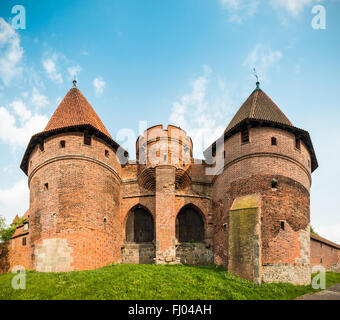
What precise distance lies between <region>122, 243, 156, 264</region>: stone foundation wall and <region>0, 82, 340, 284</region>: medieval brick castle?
6 cm

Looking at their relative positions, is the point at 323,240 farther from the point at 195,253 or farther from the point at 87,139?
the point at 87,139

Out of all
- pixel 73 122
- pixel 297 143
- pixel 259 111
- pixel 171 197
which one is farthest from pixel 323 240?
pixel 73 122

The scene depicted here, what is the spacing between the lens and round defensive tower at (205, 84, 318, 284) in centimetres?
1479

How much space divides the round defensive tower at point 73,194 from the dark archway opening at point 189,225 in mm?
3810

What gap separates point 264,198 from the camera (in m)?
15.8

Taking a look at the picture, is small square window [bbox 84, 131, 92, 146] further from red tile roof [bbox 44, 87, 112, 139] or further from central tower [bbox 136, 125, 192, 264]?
central tower [bbox 136, 125, 192, 264]

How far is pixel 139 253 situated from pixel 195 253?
10.8 ft

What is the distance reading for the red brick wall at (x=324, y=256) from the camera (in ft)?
80.3

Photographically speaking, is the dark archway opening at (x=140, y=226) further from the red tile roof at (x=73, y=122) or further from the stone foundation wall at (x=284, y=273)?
the stone foundation wall at (x=284, y=273)

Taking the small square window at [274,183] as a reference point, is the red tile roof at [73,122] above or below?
above

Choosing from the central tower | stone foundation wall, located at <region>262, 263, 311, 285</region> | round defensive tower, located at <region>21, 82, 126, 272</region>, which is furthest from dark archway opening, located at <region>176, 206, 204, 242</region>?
stone foundation wall, located at <region>262, 263, 311, 285</region>

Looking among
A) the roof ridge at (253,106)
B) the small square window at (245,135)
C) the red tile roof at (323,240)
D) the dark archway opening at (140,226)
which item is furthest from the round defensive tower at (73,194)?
the red tile roof at (323,240)

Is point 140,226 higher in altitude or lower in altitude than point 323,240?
higher
